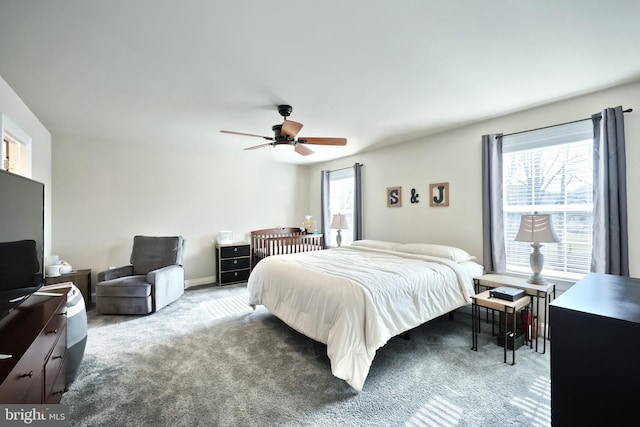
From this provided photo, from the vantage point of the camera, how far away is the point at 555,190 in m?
2.95

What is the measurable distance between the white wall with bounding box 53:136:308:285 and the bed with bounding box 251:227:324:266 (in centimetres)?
29

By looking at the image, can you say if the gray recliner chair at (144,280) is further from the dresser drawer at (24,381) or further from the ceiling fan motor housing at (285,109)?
the ceiling fan motor housing at (285,109)

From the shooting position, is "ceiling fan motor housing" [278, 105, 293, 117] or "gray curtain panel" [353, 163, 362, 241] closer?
"ceiling fan motor housing" [278, 105, 293, 117]

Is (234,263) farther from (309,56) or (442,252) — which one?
(309,56)

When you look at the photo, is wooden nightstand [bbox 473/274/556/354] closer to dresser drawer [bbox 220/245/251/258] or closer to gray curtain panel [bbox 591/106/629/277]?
gray curtain panel [bbox 591/106/629/277]

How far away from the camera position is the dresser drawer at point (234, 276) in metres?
4.99

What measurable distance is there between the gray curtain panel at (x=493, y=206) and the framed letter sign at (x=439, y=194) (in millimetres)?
563

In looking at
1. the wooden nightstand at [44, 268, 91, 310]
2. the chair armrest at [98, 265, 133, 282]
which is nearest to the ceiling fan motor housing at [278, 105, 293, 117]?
the chair armrest at [98, 265, 133, 282]

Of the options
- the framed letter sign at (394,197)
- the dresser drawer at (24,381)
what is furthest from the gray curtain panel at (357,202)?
the dresser drawer at (24,381)

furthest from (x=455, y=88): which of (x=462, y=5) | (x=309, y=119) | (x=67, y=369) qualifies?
(x=67, y=369)

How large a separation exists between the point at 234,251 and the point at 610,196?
5146 millimetres

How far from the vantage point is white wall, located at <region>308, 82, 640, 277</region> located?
2482 millimetres

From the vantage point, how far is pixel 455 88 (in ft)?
8.34

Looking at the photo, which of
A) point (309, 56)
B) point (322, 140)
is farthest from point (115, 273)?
point (309, 56)
